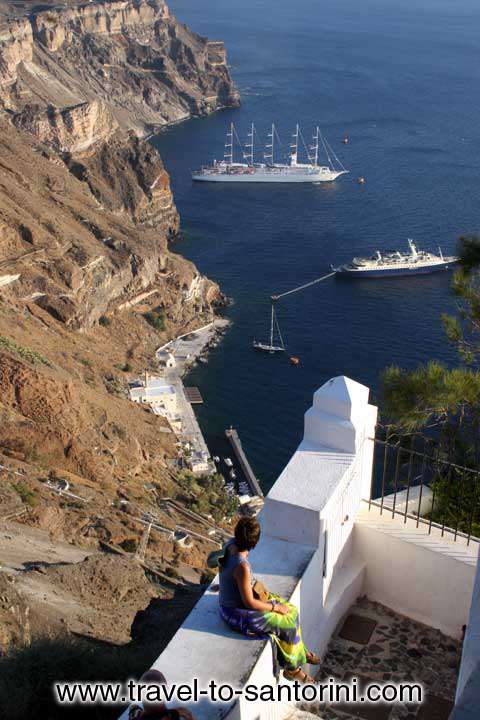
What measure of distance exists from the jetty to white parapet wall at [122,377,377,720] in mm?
26094

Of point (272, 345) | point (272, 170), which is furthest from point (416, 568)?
point (272, 170)

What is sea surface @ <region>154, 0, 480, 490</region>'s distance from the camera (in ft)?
145

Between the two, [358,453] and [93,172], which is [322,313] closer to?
[93,172]

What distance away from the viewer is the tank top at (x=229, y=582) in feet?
20.2

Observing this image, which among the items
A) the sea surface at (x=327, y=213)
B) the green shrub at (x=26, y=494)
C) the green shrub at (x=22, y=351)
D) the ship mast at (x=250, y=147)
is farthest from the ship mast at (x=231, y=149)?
the green shrub at (x=26, y=494)

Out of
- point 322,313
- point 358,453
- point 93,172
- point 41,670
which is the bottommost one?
point 322,313

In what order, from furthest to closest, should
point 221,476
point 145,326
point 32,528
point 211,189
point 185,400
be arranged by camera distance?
point 211,189 → point 145,326 → point 185,400 → point 221,476 → point 32,528

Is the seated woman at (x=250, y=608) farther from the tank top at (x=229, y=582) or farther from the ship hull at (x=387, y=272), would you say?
the ship hull at (x=387, y=272)

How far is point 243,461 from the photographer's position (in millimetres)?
36375

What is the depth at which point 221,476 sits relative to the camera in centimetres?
3369

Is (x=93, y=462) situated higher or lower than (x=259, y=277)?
higher

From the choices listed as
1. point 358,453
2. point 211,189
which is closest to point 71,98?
point 211,189

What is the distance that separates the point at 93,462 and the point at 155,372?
17124 mm

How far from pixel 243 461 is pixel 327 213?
36.9 m
